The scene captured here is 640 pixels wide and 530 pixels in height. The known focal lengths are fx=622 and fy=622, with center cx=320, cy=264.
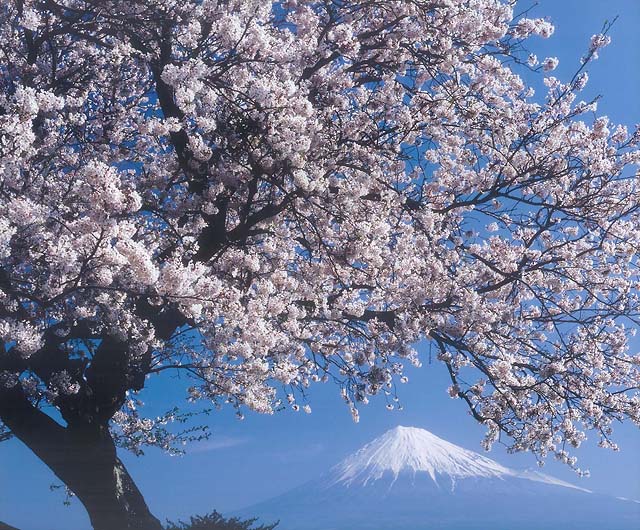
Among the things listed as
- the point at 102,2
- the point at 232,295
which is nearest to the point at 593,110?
the point at 232,295

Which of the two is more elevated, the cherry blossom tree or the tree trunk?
the cherry blossom tree

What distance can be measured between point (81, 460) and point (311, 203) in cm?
579

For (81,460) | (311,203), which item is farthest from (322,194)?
(81,460)

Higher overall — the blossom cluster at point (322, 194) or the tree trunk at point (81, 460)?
the blossom cluster at point (322, 194)

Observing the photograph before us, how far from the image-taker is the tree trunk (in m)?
10.2

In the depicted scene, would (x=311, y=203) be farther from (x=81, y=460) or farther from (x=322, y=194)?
(x=81, y=460)

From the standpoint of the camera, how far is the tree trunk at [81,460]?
1019cm

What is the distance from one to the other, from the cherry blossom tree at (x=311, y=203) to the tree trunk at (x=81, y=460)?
0.04 metres

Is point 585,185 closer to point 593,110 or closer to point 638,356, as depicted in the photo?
point 593,110

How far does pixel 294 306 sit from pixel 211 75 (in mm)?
3720

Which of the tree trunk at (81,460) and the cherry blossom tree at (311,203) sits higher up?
the cherry blossom tree at (311,203)

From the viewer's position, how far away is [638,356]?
38.9 feet

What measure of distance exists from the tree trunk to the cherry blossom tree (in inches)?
1.4

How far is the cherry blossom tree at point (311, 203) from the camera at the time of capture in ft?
29.0
